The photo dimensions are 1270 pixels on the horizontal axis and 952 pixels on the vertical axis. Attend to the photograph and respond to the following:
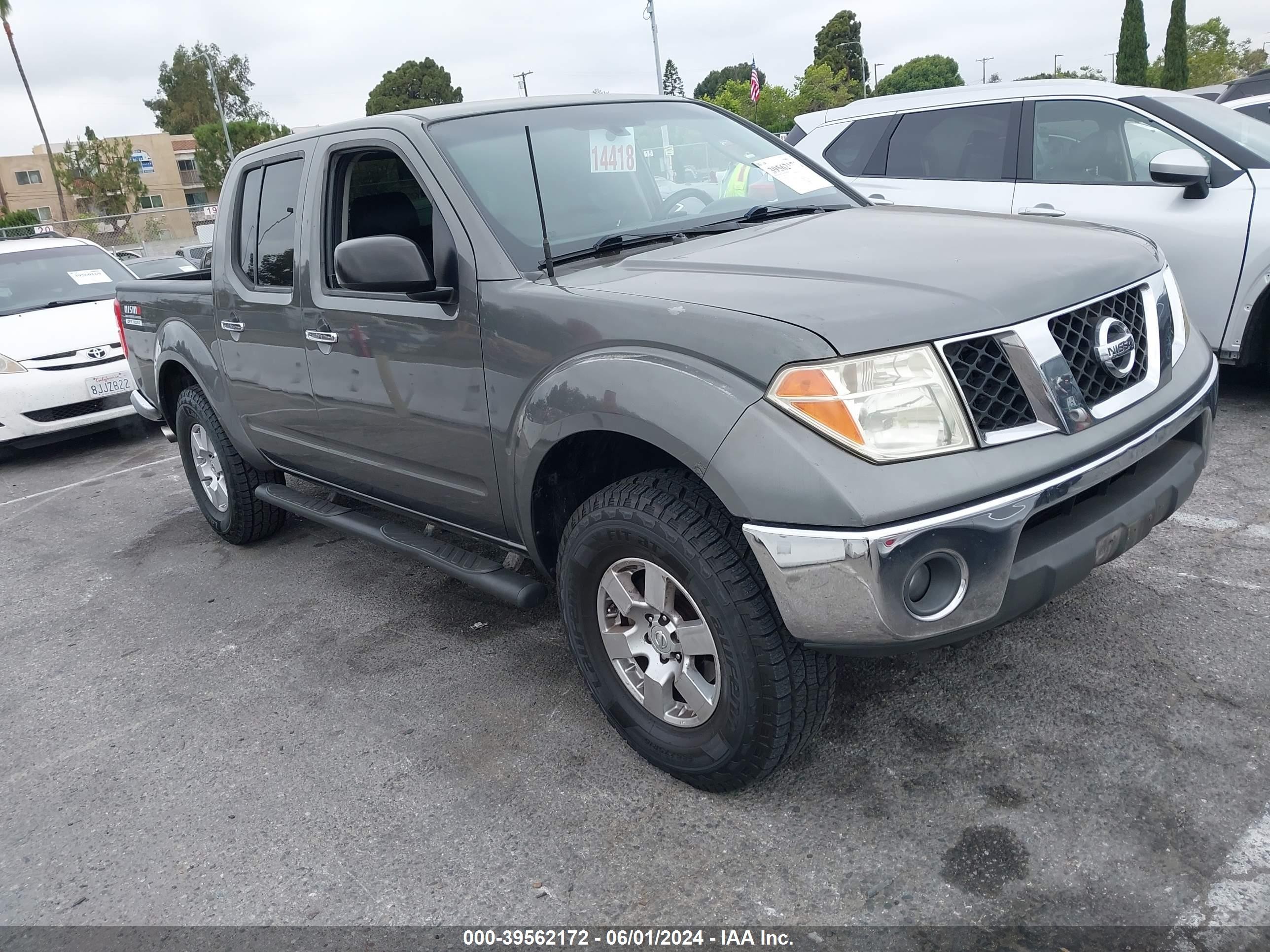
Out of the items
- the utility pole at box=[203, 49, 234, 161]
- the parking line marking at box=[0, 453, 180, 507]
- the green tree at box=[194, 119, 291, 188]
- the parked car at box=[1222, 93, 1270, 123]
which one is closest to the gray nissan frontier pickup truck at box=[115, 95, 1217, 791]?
the parking line marking at box=[0, 453, 180, 507]

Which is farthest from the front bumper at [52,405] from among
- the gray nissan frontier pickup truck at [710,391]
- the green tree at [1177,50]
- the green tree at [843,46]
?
the green tree at [843,46]

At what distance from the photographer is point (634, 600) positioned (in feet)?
8.57

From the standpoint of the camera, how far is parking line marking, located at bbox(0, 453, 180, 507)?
6609 mm

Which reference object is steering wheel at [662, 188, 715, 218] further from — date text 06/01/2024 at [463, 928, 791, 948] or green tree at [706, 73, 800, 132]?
green tree at [706, 73, 800, 132]

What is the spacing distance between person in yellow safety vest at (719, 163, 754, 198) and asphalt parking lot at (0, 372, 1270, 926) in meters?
1.65

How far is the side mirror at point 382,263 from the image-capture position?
2.82m

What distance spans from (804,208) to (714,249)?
28.7 inches

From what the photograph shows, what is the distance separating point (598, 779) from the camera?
9.06ft

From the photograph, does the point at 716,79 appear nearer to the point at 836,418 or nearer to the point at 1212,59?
the point at 1212,59

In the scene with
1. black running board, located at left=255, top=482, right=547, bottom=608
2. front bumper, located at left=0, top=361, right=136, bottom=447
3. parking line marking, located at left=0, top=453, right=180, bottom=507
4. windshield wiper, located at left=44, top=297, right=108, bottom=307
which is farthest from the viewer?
windshield wiper, located at left=44, top=297, right=108, bottom=307

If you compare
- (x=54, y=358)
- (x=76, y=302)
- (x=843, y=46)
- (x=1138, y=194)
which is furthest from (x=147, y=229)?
(x=843, y=46)

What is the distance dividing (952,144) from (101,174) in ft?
181

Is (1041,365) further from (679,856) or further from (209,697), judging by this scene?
(209,697)

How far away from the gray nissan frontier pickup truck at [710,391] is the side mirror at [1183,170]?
217cm
